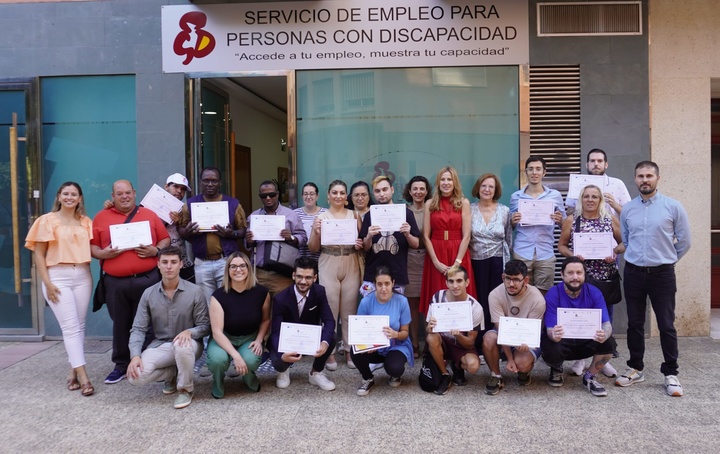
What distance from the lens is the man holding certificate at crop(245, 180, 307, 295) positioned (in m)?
5.40

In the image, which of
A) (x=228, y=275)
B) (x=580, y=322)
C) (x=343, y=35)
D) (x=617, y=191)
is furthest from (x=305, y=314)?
(x=343, y=35)

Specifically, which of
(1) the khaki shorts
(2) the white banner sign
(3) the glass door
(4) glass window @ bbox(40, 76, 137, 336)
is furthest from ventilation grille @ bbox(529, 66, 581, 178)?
(3) the glass door

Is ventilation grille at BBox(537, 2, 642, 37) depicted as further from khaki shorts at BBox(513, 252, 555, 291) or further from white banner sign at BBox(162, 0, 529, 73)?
khaki shorts at BBox(513, 252, 555, 291)

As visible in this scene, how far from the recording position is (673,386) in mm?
4602

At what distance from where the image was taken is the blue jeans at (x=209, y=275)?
17.8 ft

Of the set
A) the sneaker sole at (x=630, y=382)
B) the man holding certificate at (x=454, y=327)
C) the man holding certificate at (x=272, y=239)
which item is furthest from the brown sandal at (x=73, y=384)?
the sneaker sole at (x=630, y=382)

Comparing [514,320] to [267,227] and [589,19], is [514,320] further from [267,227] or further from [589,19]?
[589,19]

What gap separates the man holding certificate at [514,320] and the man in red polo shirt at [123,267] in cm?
314

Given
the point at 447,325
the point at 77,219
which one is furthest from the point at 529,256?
the point at 77,219

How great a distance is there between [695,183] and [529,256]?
2773mm

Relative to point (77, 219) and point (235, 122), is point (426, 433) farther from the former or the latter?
point (235, 122)

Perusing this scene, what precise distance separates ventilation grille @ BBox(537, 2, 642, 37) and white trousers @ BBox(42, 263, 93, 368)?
5.65 meters

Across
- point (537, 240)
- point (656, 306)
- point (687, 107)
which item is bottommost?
point (656, 306)

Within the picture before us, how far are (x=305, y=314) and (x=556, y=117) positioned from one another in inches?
154
